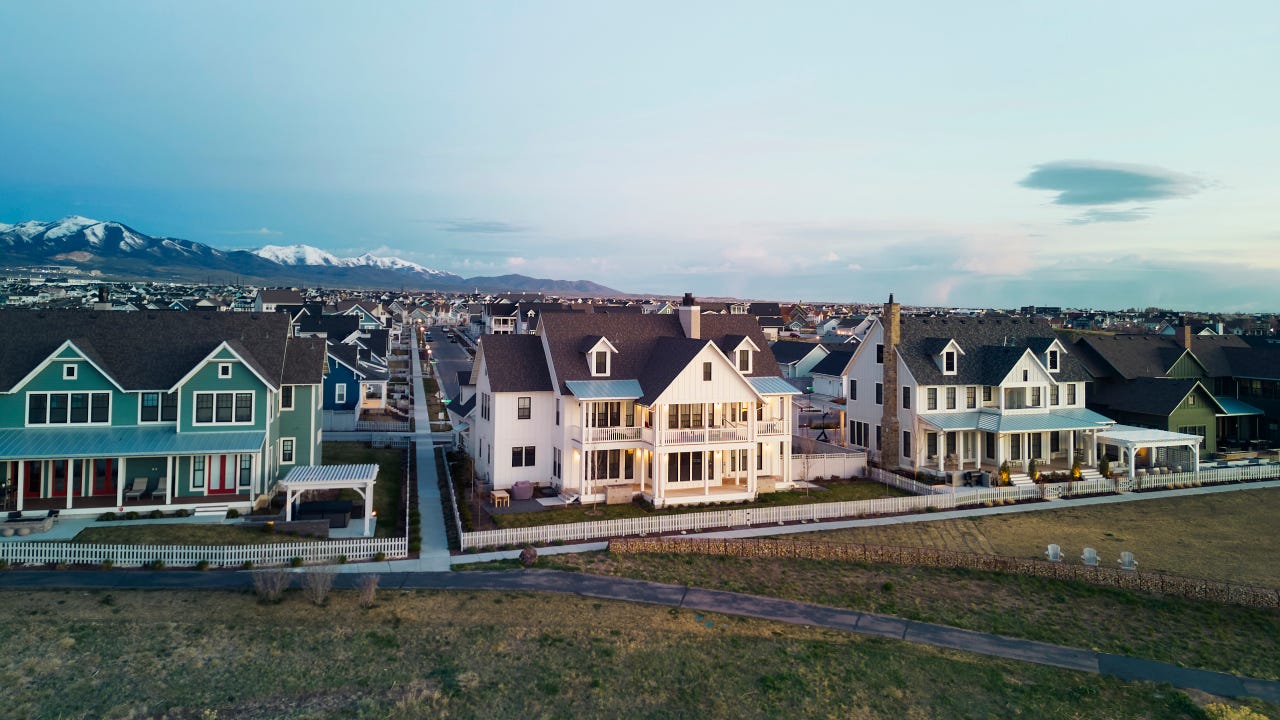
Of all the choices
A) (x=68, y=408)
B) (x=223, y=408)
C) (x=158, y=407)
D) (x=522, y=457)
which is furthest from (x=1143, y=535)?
(x=68, y=408)

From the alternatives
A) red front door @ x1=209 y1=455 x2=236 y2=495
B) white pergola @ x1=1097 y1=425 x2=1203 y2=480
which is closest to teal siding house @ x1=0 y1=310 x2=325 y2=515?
red front door @ x1=209 y1=455 x2=236 y2=495

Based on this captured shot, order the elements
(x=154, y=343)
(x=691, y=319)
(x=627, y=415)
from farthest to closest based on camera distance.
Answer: (x=691, y=319) → (x=627, y=415) → (x=154, y=343)

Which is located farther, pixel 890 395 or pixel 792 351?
pixel 792 351

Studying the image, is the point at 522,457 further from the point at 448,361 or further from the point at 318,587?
the point at 448,361

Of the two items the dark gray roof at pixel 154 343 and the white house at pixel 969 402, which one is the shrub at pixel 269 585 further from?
the white house at pixel 969 402

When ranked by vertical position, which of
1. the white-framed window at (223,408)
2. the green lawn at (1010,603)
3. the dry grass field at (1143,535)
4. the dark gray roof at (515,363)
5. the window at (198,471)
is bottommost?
the green lawn at (1010,603)

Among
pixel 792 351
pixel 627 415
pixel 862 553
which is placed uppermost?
pixel 792 351

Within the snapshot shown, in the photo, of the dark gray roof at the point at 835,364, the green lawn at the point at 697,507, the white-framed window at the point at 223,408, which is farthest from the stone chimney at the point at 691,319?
the dark gray roof at the point at 835,364
